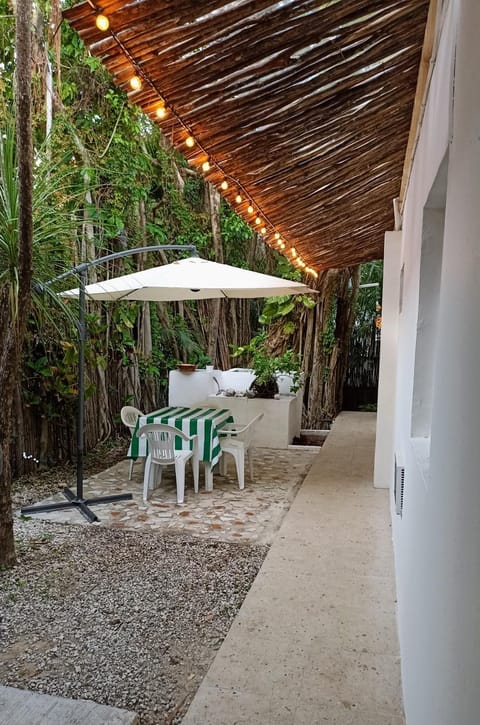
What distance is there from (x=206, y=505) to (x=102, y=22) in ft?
12.5

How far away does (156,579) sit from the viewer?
3.23m

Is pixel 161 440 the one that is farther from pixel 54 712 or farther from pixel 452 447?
pixel 452 447

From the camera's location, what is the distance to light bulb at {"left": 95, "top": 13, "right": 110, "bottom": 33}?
168 centimetres

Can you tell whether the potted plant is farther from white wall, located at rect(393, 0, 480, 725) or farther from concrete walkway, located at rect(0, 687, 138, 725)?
white wall, located at rect(393, 0, 480, 725)

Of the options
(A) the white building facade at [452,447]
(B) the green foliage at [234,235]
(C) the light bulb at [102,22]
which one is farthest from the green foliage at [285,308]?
(C) the light bulb at [102,22]

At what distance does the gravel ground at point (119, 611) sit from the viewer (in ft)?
7.42

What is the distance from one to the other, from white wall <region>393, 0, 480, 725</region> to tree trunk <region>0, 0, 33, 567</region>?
2.18 metres

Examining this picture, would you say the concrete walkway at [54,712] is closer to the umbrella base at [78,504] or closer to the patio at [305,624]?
the patio at [305,624]

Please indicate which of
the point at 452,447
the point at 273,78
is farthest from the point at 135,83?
the point at 452,447

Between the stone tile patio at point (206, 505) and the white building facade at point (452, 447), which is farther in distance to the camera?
the stone tile patio at point (206, 505)

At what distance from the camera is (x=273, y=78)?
87.8 inches

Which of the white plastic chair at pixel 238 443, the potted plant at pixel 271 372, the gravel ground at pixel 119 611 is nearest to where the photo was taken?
the gravel ground at pixel 119 611

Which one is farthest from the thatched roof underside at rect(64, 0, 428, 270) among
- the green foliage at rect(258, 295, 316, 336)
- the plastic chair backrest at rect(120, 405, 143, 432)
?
the green foliage at rect(258, 295, 316, 336)

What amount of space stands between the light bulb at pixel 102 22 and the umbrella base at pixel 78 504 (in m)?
3.45
